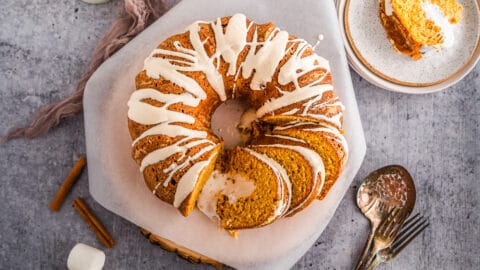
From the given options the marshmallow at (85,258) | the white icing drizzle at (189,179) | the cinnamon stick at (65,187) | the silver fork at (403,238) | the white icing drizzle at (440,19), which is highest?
the white icing drizzle at (440,19)

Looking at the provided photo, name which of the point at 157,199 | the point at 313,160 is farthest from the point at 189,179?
the point at 313,160

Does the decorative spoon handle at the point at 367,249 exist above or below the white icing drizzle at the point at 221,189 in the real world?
below

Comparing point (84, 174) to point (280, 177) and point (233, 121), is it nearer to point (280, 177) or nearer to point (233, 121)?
point (233, 121)

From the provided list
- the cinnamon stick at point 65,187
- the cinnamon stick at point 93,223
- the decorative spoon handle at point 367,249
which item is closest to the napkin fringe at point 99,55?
the cinnamon stick at point 65,187

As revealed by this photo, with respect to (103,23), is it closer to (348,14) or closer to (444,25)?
(348,14)

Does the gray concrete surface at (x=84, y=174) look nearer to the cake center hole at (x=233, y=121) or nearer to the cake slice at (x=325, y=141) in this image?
the cake slice at (x=325, y=141)

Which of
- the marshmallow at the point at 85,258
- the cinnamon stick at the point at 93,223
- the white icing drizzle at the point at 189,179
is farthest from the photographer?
the cinnamon stick at the point at 93,223
